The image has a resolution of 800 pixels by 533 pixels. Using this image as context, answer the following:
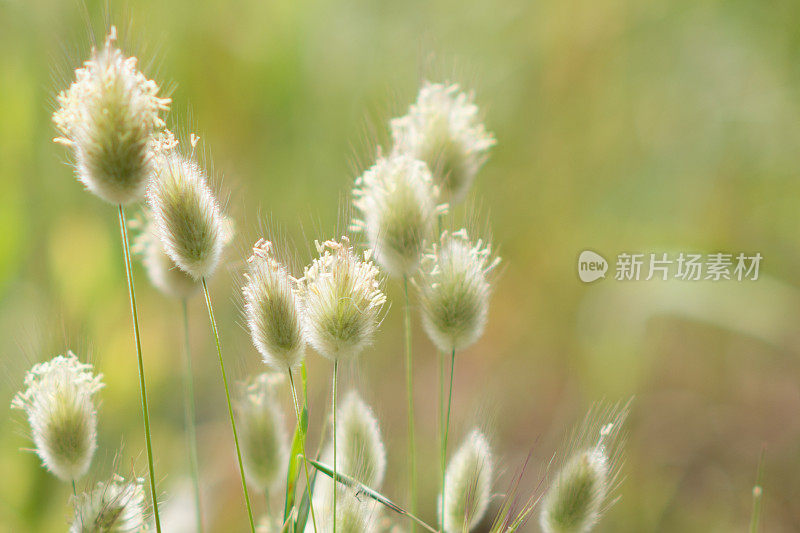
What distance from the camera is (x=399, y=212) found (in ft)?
1.42

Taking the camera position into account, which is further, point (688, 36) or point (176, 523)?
point (688, 36)

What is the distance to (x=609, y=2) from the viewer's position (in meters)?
1.23

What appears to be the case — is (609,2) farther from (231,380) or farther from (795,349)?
(231,380)

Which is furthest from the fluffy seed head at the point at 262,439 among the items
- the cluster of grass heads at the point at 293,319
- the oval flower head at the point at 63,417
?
the oval flower head at the point at 63,417

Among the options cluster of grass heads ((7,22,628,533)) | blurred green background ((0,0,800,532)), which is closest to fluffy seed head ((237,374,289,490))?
cluster of grass heads ((7,22,628,533))

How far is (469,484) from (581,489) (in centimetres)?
7

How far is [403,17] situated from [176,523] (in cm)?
105

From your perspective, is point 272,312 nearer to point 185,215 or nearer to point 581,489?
point 185,215

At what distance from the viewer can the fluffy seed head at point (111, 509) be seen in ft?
1.15

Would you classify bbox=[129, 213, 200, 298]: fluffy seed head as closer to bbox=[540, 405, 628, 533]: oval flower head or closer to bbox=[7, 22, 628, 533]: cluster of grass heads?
bbox=[7, 22, 628, 533]: cluster of grass heads

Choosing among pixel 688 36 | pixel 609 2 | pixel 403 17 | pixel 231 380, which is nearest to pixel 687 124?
pixel 688 36

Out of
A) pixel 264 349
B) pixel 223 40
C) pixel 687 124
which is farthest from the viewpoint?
pixel 223 40

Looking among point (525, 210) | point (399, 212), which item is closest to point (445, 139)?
point (399, 212)

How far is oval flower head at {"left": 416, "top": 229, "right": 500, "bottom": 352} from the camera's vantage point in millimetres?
421
